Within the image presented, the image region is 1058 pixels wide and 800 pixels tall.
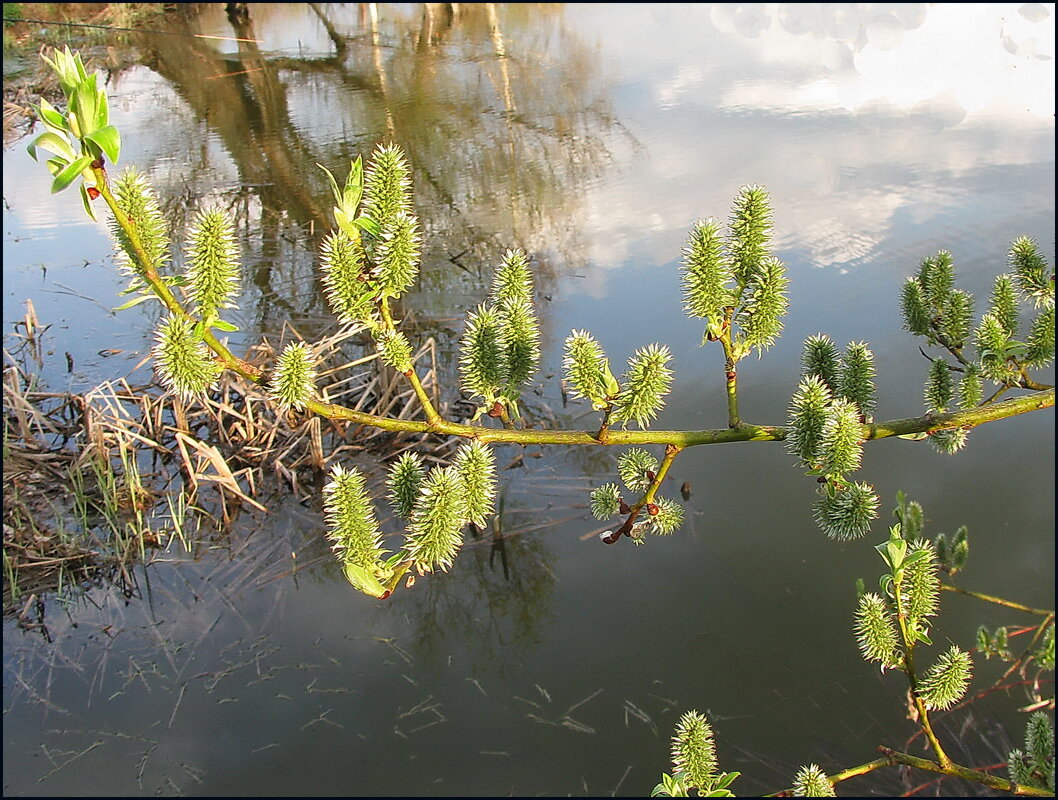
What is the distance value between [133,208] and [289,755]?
3016mm

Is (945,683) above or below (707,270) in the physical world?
below

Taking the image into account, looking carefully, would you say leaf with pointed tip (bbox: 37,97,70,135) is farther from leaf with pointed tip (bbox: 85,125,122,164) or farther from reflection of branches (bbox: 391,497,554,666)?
reflection of branches (bbox: 391,497,554,666)

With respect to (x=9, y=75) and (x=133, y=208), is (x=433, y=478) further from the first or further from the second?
(x=9, y=75)

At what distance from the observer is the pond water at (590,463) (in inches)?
142

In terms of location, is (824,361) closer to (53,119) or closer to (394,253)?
(394,253)

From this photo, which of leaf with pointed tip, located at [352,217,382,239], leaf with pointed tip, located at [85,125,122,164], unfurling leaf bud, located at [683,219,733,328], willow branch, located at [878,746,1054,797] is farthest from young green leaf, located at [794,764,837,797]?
leaf with pointed tip, located at [85,125,122,164]

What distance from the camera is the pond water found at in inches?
142

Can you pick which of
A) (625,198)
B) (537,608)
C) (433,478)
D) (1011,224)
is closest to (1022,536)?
(537,608)

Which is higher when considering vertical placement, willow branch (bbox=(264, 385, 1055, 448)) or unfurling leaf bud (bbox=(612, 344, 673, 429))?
unfurling leaf bud (bbox=(612, 344, 673, 429))

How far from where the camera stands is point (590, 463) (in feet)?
16.7

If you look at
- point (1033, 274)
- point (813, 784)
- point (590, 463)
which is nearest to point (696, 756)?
point (813, 784)

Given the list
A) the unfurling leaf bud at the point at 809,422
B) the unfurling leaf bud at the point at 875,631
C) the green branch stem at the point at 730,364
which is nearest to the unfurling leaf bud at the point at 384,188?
the green branch stem at the point at 730,364

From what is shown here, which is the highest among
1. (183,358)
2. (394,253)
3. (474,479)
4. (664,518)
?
(394,253)

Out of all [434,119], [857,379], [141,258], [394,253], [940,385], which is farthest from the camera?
[434,119]
